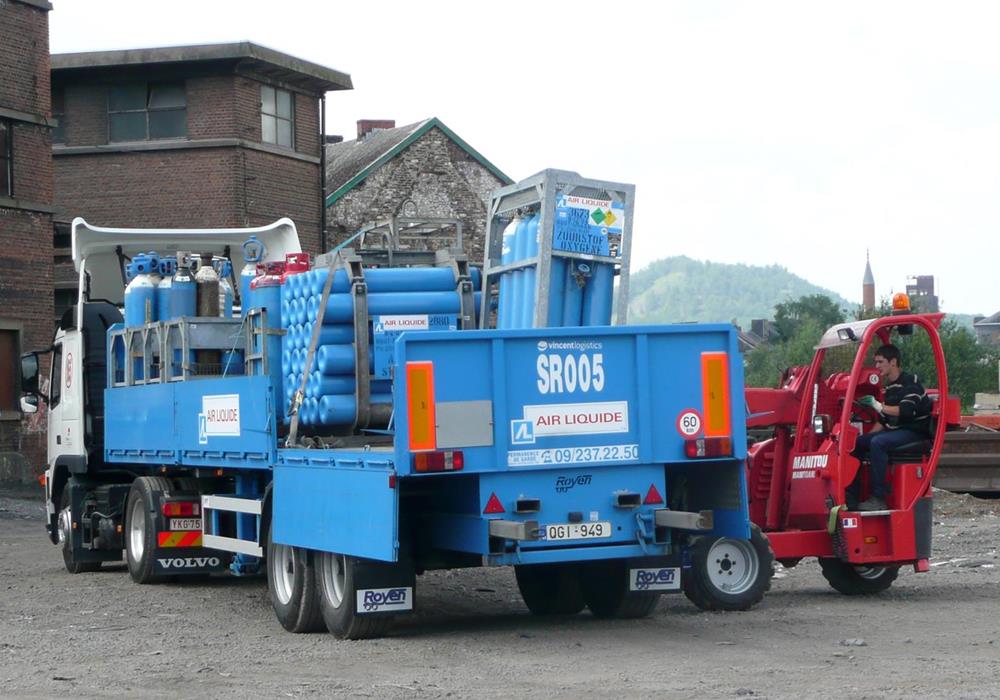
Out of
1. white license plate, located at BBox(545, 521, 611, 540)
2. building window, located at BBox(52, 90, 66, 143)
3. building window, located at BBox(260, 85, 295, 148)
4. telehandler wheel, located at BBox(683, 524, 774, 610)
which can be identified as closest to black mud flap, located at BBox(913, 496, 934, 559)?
telehandler wheel, located at BBox(683, 524, 774, 610)

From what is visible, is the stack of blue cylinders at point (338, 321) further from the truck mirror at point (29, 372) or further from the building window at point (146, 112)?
the building window at point (146, 112)

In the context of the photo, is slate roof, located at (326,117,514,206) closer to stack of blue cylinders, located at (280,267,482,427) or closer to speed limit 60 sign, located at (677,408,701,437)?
stack of blue cylinders, located at (280,267,482,427)

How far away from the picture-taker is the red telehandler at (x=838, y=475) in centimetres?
1268

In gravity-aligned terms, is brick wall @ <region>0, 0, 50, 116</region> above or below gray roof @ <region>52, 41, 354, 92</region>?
below

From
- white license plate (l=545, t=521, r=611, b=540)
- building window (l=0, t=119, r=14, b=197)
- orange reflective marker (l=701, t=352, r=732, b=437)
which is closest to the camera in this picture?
white license plate (l=545, t=521, r=611, b=540)

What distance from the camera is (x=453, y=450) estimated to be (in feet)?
32.8

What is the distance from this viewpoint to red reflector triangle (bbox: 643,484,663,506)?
1058 cm

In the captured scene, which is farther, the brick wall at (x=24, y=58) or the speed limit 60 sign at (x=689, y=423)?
the brick wall at (x=24, y=58)

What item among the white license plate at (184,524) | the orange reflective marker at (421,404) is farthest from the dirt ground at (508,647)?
the orange reflective marker at (421,404)

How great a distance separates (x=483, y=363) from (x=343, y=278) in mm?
→ 1939

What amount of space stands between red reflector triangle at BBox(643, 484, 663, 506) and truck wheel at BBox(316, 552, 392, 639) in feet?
6.41

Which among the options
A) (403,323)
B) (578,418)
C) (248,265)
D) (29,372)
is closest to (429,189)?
(29,372)

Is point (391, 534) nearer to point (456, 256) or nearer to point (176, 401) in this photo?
point (456, 256)

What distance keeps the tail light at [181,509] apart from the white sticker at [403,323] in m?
4.34
